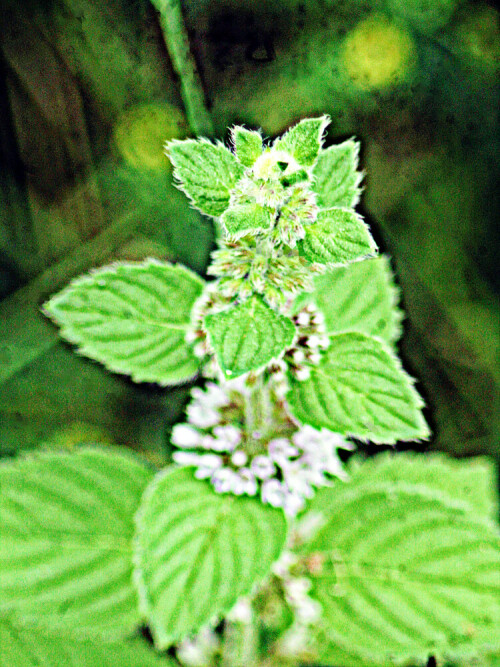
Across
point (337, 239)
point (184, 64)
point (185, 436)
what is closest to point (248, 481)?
point (185, 436)

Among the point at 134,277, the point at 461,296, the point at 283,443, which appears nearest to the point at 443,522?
the point at 283,443

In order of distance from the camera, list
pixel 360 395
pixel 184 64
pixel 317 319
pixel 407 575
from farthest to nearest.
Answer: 1. pixel 184 64
2. pixel 407 575
3. pixel 317 319
4. pixel 360 395

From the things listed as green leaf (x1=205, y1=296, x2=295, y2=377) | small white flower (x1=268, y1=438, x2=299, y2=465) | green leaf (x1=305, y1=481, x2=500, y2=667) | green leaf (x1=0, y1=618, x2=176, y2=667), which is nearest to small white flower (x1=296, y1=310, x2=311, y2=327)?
green leaf (x1=205, y1=296, x2=295, y2=377)

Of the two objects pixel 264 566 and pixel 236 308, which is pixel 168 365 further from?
pixel 264 566

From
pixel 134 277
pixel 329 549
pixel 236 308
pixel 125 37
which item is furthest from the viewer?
pixel 125 37

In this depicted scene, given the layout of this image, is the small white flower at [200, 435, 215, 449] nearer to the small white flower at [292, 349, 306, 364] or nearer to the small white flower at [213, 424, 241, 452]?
the small white flower at [213, 424, 241, 452]

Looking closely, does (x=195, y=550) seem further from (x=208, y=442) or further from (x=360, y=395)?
(x=360, y=395)

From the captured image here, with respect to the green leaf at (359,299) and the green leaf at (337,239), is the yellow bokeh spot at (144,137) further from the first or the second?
the green leaf at (337,239)
